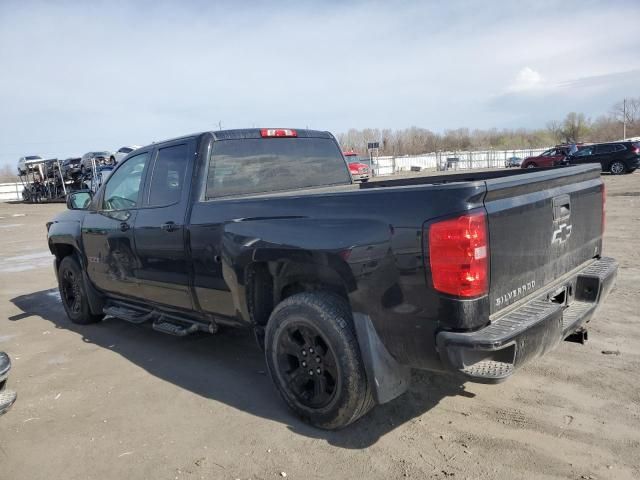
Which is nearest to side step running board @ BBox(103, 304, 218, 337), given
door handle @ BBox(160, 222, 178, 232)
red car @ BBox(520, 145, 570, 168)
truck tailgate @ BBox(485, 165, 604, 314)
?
door handle @ BBox(160, 222, 178, 232)

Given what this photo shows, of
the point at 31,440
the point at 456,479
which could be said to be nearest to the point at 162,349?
the point at 31,440

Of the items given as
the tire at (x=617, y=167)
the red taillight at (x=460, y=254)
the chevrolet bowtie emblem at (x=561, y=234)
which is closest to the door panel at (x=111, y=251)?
the red taillight at (x=460, y=254)

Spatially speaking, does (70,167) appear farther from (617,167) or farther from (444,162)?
(444,162)

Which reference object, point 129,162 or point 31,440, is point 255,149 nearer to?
point 129,162

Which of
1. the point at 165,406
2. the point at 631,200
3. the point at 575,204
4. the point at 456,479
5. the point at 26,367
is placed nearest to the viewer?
the point at 456,479

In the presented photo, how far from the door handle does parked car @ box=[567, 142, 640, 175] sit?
26432 mm

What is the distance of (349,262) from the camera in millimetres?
2893

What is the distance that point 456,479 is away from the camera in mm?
2699

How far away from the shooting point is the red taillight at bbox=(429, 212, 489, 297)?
2514 millimetres

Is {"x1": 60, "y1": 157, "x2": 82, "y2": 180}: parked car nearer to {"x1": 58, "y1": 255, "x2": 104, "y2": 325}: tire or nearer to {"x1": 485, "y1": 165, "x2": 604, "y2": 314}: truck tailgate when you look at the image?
{"x1": 58, "y1": 255, "x2": 104, "y2": 325}: tire

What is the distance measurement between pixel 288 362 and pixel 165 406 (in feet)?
3.50

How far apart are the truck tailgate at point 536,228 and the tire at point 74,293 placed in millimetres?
4741

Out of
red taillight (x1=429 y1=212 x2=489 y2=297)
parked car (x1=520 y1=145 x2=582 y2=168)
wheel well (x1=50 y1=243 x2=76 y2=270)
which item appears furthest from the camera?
parked car (x1=520 y1=145 x2=582 y2=168)

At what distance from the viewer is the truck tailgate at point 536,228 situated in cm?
270
